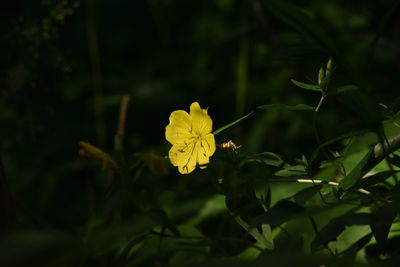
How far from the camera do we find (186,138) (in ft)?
3.08

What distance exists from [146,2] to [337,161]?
6.27 ft

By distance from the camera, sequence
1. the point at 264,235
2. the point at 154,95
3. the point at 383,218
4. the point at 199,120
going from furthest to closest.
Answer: the point at 154,95 → the point at 199,120 → the point at 264,235 → the point at 383,218

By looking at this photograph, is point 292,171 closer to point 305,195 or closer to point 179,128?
point 305,195

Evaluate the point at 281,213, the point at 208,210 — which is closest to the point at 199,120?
the point at 281,213

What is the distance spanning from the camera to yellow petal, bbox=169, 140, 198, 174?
34.7 inches

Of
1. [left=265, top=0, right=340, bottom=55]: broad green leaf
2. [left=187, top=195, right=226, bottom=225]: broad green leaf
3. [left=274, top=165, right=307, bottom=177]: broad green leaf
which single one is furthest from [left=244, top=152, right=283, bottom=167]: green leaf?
[left=187, top=195, right=226, bottom=225]: broad green leaf

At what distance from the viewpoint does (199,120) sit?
2.89ft

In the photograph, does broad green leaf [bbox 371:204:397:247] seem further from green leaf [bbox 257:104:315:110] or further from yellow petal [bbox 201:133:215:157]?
yellow petal [bbox 201:133:215:157]

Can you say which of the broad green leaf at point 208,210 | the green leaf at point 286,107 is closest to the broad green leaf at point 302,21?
the green leaf at point 286,107

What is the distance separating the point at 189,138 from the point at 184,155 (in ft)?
0.11

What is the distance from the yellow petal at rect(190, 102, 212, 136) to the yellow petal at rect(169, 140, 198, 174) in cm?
2

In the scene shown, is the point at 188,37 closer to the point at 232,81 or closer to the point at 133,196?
the point at 232,81

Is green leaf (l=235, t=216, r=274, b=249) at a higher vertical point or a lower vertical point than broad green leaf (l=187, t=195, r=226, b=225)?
higher

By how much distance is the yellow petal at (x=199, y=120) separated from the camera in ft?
2.79
